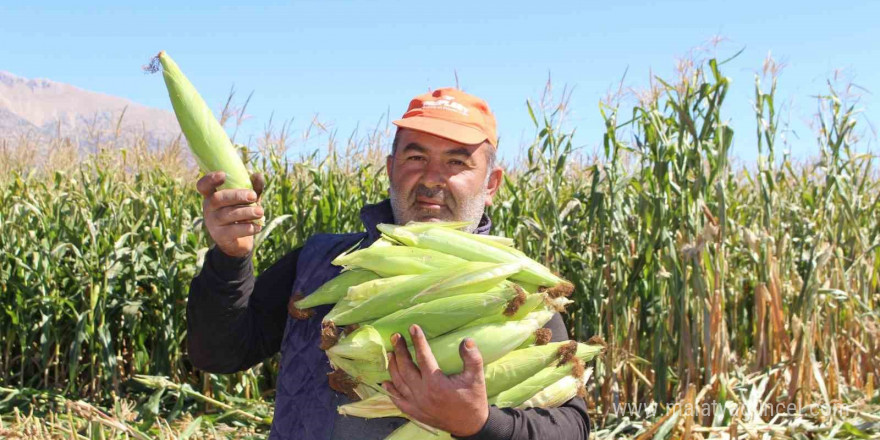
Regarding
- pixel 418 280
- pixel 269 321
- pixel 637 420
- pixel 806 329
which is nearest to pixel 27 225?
pixel 269 321

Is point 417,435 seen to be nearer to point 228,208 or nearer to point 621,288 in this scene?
point 228,208

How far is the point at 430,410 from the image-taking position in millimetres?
1575

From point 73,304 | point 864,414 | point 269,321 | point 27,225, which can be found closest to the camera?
point 269,321

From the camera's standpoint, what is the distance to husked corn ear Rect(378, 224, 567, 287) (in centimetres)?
171

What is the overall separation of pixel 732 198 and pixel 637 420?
2864mm

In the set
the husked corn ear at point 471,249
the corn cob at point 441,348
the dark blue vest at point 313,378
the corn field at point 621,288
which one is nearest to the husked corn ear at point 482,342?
the corn cob at point 441,348

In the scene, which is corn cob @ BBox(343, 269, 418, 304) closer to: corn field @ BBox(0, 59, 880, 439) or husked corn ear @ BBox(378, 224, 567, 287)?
husked corn ear @ BBox(378, 224, 567, 287)

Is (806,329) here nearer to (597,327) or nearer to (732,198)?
(597,327)

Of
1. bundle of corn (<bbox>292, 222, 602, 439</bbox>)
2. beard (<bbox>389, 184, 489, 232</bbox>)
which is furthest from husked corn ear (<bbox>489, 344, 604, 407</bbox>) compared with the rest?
beard (<bbox>389, 184, 489, 232</bbox>)

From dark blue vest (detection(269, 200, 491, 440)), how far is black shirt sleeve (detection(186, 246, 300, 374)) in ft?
0.43

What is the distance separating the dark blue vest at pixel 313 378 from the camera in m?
2.02

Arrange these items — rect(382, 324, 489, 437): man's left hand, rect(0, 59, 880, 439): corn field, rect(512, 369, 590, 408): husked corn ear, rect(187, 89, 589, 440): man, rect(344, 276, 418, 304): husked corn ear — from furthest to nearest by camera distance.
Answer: rect(0, 59, 880, 439): corn field → rect(187, 89, 589, 440): man → rect(512, 369, 590, 408): husked corn ear → rect(344, 276, 418, 304): husked corn ear → rect(382, 324, 489, 437): man's left hand

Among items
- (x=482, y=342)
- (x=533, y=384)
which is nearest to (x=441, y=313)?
(x=482, y=342)

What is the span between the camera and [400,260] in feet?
5.59
